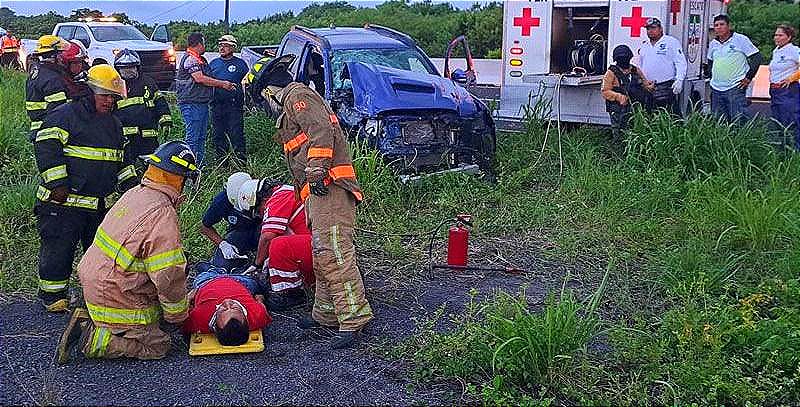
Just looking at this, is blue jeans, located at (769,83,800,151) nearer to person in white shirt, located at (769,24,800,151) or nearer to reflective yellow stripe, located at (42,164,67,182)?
person in white shirt, located at (769,24,800,151)

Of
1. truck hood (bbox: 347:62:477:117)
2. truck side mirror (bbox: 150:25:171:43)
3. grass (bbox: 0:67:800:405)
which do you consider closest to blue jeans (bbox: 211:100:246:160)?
grass (bbox: 0:67:800:405)

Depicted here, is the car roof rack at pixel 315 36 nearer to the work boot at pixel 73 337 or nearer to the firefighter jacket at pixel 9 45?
the work boot at pixel 73 337

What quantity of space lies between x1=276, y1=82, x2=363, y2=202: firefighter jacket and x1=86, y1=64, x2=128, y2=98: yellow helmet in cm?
103

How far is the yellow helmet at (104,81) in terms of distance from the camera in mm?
5348

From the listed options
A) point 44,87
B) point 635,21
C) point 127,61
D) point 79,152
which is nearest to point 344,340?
point 79,152

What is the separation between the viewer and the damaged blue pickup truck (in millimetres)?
8430

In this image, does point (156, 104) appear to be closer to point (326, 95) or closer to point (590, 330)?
point (326, 95)

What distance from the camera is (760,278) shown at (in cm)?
603

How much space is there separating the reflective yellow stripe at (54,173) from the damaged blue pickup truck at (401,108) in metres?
3.57

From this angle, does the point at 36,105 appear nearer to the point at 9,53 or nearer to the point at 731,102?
the point at 731,102

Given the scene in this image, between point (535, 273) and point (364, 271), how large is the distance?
130 cm

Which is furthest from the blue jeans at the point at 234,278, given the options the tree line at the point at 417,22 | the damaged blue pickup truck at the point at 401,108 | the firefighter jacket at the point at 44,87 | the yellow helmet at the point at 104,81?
the tree line at the point at 417,22

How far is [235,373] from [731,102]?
7641 mm

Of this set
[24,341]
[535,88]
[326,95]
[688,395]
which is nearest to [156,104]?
[326,95]
